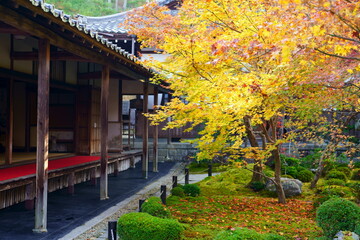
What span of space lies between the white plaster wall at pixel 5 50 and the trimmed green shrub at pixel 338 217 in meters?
9.13

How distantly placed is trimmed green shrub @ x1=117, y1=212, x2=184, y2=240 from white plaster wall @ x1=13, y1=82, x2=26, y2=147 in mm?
9302

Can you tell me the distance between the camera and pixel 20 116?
14.2m

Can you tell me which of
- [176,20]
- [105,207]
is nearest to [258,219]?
[105,207]

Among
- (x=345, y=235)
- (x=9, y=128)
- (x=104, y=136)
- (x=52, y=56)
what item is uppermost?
(x=52, y=56)

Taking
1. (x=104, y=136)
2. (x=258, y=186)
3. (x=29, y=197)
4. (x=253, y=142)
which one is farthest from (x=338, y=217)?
(x=29, y=197)

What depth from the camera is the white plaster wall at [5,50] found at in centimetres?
1007

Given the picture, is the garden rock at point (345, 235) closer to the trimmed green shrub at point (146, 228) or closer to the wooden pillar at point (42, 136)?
the trimmed green shrub at point (146, 228)

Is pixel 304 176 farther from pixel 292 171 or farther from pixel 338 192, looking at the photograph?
pixel 338 192

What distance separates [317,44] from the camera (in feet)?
17.9

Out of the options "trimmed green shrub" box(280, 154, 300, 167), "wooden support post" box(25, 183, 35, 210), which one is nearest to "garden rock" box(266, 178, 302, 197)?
"trimmed green shrub" box(280, 154, 300, 167)

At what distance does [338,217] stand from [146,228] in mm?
3625

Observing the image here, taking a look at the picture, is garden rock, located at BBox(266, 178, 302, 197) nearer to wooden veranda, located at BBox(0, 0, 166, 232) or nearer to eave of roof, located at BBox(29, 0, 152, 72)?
wooden veranda, located at BBox(0, 0, 166, 232)

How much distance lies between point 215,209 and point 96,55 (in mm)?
5419

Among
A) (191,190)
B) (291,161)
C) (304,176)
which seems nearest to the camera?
(191,190)
